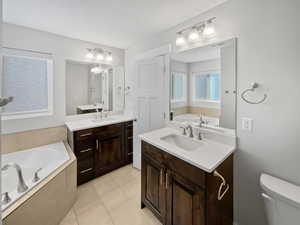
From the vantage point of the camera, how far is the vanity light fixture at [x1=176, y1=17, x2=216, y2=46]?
65.8 inches

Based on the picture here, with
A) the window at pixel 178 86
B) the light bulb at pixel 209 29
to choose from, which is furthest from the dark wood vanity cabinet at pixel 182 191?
the light bulb at pixel 209 29

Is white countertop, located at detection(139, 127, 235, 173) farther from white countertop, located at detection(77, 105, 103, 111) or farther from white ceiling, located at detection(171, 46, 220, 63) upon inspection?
white countertop, located at detection(77, 105, 103, 111)

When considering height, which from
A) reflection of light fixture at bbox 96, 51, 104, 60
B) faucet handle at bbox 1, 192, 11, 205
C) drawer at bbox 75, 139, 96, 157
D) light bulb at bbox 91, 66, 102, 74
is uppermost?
reflection of light fixture at bbox 96, 51, 104, 60

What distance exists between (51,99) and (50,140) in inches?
26.6

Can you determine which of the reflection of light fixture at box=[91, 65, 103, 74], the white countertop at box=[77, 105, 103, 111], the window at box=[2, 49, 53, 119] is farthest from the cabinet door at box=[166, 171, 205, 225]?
the reflection of light fixture at box=[91, 65, 103, 74]

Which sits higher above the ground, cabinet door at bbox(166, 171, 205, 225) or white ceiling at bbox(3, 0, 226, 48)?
white ceiling at bbox(3, 0, 226, 48)

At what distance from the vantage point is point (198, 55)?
1.86 meters

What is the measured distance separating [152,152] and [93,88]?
6.55ft

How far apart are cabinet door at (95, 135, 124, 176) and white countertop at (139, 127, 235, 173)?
1079 millimetres

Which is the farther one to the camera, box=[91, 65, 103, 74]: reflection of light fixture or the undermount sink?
box=[91, 65, 103, 74]: reflection of light fixture

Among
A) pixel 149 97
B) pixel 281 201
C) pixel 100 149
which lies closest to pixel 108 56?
pixel 149 97

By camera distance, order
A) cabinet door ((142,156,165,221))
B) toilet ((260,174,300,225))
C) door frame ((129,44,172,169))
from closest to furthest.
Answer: toilet ((260,174,300,225)) < cabinet door ((142,156,165,221)) < door frame ((129,44,172,169))

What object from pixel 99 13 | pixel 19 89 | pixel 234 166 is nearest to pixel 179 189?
pixel 234 166

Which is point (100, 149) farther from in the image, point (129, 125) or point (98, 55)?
point (98, 55)
